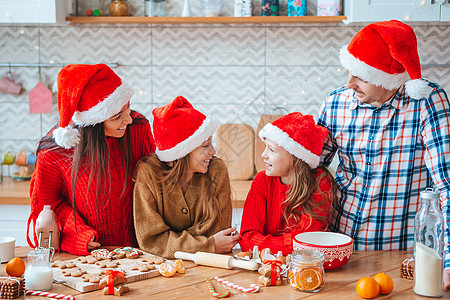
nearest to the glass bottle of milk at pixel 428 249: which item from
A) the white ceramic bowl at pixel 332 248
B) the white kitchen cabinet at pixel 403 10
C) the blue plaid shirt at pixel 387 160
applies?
the white ceramic bowl at pixel 332 248

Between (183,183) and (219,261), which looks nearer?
(219,261)

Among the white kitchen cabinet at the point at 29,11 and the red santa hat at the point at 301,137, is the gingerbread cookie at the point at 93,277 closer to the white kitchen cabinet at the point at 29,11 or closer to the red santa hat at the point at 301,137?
the red santa hat at the point at 301,137

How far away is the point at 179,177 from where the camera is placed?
186 centimetres

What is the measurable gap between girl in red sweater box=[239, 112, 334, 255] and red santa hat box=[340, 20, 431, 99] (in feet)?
0.88

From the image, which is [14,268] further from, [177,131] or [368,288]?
[368,288]

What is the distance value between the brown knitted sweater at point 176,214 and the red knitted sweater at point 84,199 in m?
0.10

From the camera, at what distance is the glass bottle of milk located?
1326 millimetres

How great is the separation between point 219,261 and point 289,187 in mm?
470

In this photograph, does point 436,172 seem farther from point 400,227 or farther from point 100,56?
point 100,56

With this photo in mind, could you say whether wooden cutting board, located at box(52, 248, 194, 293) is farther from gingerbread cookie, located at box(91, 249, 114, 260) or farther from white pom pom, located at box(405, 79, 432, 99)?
white pom pom, located at box(405, 79, 432, 99)

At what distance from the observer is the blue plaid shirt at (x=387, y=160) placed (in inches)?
68.1

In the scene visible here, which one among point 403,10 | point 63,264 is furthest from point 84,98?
point 403,10

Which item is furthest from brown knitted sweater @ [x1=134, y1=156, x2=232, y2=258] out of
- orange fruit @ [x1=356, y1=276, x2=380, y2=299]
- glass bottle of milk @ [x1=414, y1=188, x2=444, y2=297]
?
glass bottle of milk @ [x1=414, y1=188, x2=444, y2=297]

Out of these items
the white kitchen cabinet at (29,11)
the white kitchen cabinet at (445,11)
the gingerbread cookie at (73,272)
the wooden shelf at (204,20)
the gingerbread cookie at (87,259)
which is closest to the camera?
the gingerbread cookie at (73,272)
